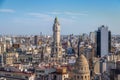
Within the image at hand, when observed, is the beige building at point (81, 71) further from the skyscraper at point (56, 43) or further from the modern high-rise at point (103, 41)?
the modern high-rise at point (103, 41)

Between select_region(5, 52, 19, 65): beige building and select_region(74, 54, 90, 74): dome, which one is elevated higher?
select_region(74, 54, 90, 74): dome

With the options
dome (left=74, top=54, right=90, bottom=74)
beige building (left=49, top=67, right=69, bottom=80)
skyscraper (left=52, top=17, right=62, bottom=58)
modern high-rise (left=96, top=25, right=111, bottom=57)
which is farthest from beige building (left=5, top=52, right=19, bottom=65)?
dome (left=74, top=54, right=90, bottom=74)

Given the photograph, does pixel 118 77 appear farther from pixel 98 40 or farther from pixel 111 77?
pixel 98 40

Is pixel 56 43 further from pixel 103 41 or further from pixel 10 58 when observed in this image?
pixel 103 41

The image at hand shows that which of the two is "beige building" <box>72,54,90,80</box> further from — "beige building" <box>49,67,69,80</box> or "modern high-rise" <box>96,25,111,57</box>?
"modern high-rise" <box>96,25,111,57</box>

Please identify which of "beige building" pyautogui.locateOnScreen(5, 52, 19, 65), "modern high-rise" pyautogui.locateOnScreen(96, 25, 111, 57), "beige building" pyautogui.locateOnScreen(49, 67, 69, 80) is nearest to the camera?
"beige building" pyautogui.locateOnScreen(49, 67, 69, 80)

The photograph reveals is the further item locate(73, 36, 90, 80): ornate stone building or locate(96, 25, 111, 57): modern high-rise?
A: locate(96, 25, 111, 57): modern high-rise

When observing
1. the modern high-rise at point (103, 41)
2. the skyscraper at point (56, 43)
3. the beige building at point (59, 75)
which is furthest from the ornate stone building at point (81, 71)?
the modern high-rise at point (103, 41)

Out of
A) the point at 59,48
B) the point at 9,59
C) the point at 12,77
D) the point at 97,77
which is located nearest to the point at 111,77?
the point at 97,77
